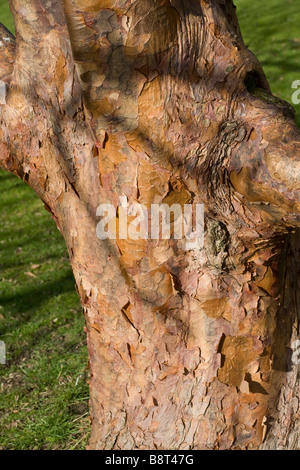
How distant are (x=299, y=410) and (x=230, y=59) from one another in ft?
6.12

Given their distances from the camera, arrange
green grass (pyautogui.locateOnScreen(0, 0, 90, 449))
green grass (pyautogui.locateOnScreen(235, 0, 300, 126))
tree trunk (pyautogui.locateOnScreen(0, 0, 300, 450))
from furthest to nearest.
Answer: green grass (pyautogui.locateOnScreen(235, 0, 300, 126)) < green grass (pyautogui.locateOnScreen(0, 0, 90, 449)) < tree trunk (pyautogui.locateOnScreen(0, 0, 300, 450))

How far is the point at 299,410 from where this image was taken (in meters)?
2.95

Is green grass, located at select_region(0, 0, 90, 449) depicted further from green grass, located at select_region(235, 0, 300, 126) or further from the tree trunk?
green grass, located at select_region(235, 0, 300, 126)

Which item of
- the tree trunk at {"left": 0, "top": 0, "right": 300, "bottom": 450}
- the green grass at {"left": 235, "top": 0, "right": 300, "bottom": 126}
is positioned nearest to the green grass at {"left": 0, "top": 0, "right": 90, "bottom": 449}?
the tree trunk at {"left": 0, "top": 0, "right": 300, "bottom": 450}

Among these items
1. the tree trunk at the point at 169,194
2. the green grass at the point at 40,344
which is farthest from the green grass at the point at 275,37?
the tree trunk at the point at 169,194

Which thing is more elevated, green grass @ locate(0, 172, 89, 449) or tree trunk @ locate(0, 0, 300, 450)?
tree trunk @ locate(0, 0, 300, 450)

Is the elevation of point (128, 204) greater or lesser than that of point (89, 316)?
greater

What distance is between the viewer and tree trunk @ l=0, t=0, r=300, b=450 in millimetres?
2096

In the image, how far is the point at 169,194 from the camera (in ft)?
7.36

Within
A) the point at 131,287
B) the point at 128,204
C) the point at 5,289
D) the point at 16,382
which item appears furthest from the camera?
the point at 5,289

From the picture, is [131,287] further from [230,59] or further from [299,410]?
[299,410]

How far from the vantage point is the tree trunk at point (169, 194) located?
210cm

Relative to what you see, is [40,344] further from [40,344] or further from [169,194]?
[169,194]

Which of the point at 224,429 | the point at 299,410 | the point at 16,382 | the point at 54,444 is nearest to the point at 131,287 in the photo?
the point at 224,429
